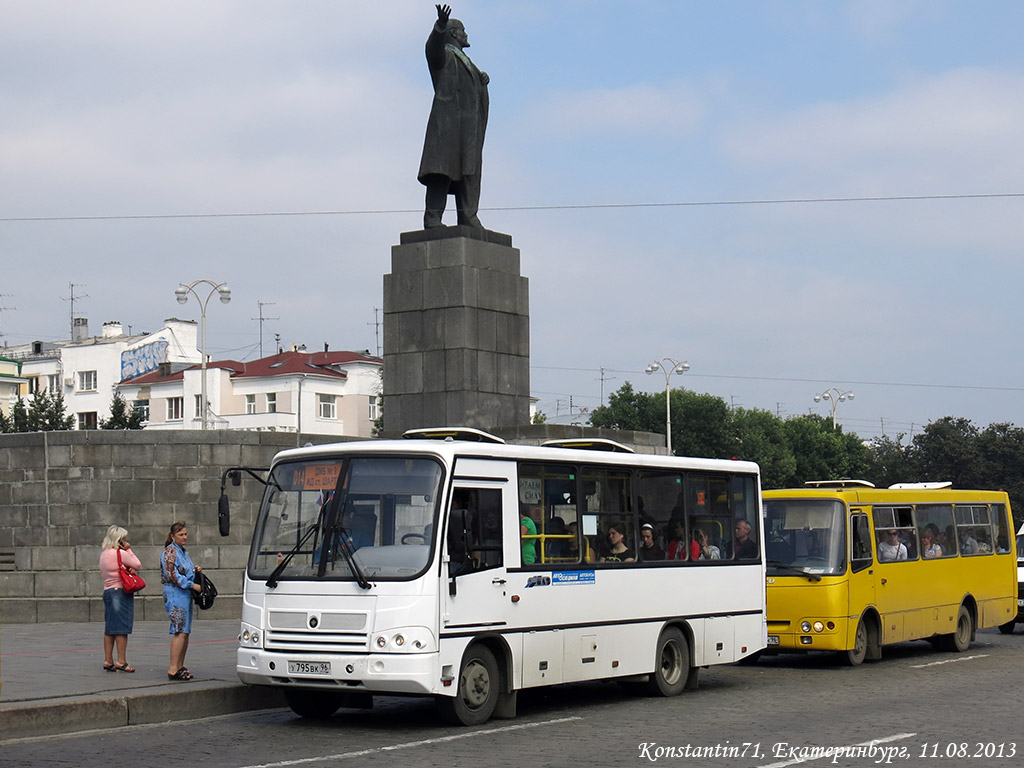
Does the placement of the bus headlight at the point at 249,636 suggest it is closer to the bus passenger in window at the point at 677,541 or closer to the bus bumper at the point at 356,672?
A: the bus bumper at the point at 356,672

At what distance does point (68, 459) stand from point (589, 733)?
42.5 feet

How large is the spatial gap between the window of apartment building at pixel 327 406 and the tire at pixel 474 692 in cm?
9475

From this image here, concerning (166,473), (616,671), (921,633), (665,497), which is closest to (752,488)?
(665,497)

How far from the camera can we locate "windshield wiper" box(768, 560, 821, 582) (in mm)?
18219

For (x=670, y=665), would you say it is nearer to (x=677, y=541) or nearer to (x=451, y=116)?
(x=677, y=541)

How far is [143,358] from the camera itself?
11131 centimetres

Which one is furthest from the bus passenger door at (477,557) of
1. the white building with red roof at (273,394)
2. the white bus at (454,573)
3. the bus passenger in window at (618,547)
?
the white building with red roof at (273,394)

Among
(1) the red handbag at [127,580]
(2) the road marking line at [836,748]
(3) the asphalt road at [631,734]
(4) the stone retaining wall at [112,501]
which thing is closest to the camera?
(2) the road marking line at [836,748]

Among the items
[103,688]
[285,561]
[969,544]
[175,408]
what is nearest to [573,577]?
[285,561]

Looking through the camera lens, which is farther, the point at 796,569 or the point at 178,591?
the point at 796,569

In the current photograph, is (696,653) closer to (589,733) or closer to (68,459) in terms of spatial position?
(589,733)

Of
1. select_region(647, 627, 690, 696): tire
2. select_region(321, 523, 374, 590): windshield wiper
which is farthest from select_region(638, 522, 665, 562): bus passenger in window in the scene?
select_region(321, 523, 374, 590): windshield wiper

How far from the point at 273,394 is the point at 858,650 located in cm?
9124

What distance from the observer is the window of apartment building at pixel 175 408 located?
352 feet
